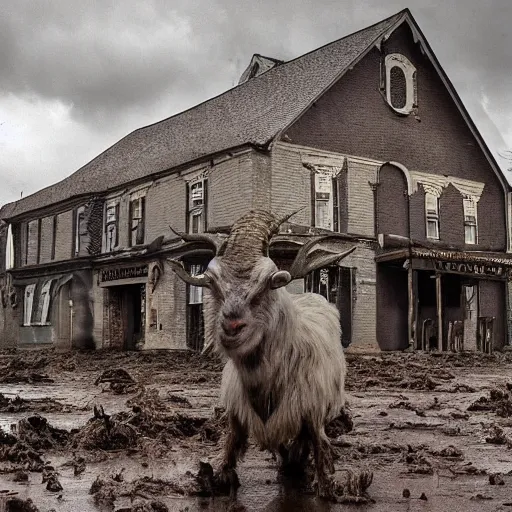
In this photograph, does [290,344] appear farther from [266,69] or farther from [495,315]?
[266,69]

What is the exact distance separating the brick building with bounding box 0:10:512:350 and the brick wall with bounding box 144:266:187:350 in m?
0.05

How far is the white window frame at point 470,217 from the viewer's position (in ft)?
86.2

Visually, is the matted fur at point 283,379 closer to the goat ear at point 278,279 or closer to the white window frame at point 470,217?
the goat ear at point 278,279

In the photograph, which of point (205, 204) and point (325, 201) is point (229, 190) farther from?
point (325, 201)

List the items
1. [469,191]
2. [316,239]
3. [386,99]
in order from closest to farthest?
[316,239]
[386,99]
[469,191]

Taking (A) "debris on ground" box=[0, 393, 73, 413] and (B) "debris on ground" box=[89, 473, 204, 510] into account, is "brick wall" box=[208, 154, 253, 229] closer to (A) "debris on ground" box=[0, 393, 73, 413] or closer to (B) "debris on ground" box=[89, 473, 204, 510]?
(A) "debris on ground" box=[0, 393, 73, 413]

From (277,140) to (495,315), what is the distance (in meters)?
11.1

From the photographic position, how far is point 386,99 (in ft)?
81.1

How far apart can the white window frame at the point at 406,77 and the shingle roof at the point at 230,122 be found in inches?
44.0

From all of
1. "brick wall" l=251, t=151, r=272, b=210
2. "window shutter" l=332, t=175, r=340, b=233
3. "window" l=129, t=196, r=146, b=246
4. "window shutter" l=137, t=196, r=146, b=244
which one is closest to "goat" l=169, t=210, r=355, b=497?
"brick wall" l=251, t=151, r=272, b=210

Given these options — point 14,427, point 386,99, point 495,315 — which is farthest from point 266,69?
point 14,427

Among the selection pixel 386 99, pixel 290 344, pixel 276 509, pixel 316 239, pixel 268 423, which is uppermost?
pixel 386 99

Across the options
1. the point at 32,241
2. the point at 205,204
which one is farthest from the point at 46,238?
the point at 205,204

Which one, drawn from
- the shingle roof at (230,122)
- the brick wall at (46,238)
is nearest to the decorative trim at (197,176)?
the shingle roof at (230,122)
